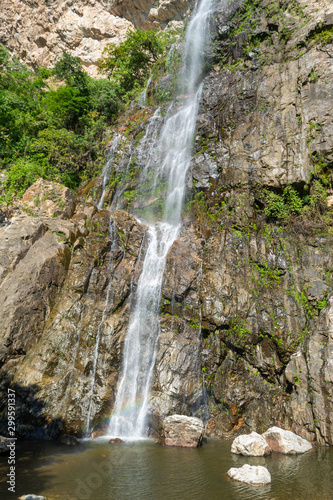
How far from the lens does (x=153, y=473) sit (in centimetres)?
672

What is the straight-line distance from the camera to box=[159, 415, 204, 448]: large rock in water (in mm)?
8711

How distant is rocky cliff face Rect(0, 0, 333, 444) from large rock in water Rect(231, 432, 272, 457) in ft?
5.45

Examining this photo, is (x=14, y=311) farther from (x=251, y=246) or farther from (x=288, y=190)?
(x=288, y=190)

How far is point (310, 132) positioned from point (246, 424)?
10797mm

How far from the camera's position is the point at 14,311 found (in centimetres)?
1052

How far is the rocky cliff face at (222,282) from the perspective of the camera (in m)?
9.93

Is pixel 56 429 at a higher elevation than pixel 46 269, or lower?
lower

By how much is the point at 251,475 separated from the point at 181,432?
2.83 metres

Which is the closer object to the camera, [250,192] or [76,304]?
[76,304]

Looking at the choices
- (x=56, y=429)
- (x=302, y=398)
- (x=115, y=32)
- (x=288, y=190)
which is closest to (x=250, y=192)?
(x=288, y=190)

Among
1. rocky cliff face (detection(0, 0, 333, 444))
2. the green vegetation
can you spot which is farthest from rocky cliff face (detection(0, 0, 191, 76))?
rocky cliff face (detection(0, 0, 333, 444))

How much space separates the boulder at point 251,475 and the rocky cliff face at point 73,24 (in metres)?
33.0

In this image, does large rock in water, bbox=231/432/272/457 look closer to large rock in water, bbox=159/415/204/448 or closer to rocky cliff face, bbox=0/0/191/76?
large rock in water, bbox=159/415/204/448

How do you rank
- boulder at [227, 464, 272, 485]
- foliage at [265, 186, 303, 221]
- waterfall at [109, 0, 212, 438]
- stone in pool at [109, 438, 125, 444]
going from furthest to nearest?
foliage at [265, 186, 303, 221] < waterfall at [109, 0, 212, 438] < stone in pool at [109, 438, 125, 444] < boulder at [227, 464, 272, 485]
